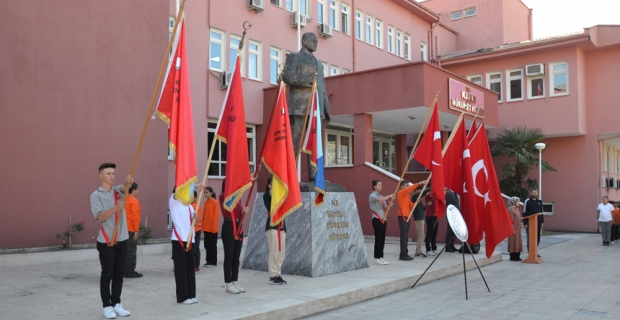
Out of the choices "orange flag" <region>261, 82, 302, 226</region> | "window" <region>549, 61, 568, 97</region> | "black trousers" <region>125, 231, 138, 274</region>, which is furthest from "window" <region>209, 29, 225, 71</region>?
"window" <region>549, 61, 568, 97</region>

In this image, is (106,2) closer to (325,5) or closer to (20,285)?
(20,285)

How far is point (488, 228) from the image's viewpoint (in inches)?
392

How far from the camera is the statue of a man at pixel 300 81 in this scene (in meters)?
10.2

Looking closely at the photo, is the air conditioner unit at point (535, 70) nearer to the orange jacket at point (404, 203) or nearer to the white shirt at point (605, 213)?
the white shirt at point (605, 213)

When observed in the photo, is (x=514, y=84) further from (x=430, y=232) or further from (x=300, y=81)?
(x=300, y=81)

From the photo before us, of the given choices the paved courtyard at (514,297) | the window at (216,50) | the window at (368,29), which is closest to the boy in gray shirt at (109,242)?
the paved courtyard at (514,297)

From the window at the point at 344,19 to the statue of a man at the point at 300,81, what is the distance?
1448 centimetres

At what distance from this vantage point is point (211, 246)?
10.6 meters

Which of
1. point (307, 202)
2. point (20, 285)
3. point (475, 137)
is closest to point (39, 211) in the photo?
point (20, 285)

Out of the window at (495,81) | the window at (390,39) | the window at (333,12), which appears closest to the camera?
the window at (333,12)

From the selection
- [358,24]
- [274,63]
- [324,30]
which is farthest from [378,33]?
[274,63]

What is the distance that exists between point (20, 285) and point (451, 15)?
29.8 meters

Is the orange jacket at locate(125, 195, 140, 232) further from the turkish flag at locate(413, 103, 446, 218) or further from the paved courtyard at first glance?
the turkish flag at locate(413, 103, 446, 218)

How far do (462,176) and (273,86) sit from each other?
1139 centimetres
